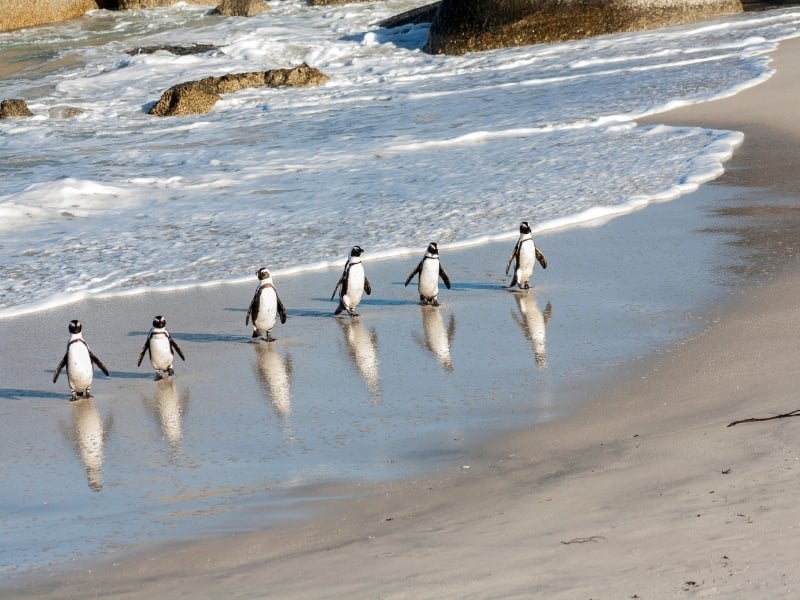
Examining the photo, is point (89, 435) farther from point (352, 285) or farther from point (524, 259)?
point (524, 259)

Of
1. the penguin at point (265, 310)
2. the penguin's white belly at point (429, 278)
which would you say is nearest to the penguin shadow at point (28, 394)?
the penguin at point (265, 310)

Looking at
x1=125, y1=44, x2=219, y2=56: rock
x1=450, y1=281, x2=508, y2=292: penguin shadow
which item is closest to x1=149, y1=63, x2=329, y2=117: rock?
x1=125, y1=44, x2=219, y2=56: rock

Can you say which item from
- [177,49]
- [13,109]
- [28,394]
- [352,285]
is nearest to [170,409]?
[28,394]

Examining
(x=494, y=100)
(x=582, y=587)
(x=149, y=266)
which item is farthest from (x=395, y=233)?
(x=494, y=100)

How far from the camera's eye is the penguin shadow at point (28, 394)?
763 cm

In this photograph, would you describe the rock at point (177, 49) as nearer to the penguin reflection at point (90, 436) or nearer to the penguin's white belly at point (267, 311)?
the penguin's white belly at point (267, 311)

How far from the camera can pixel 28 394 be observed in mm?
7703

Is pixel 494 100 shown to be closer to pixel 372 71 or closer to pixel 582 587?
pixel 372 71

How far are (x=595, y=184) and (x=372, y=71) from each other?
617 inches

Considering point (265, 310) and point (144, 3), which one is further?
point (144, 3)

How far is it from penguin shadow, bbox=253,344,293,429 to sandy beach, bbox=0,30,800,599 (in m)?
0.08

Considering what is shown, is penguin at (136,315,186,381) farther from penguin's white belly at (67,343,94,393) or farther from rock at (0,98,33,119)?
rock at (0,98,33,119)

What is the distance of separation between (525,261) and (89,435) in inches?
147

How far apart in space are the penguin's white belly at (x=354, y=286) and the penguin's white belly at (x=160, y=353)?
161 centimetres
